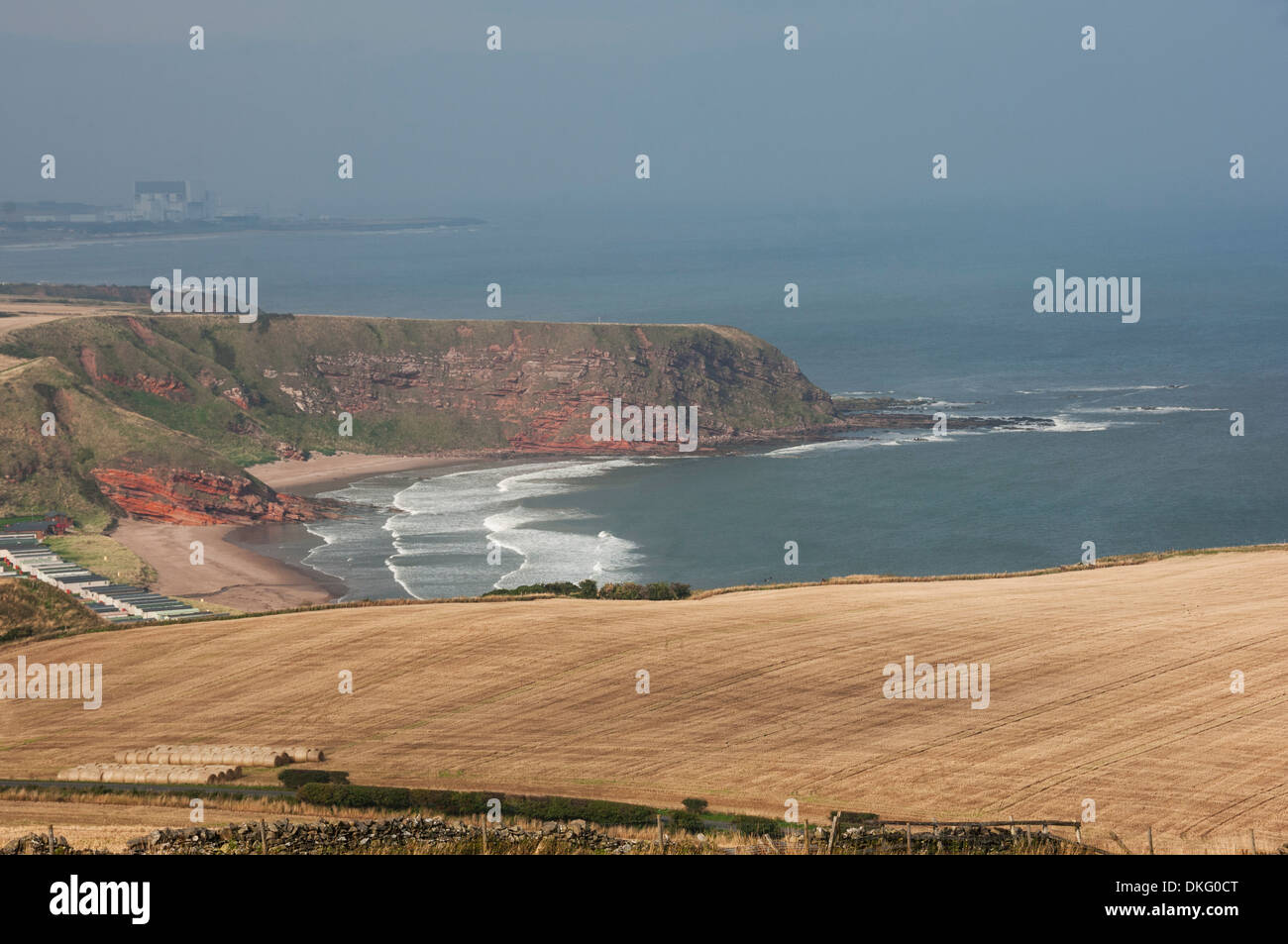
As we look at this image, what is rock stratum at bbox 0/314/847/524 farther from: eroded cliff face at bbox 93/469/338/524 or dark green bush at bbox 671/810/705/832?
dark green bush at bbox 671/810/705/832

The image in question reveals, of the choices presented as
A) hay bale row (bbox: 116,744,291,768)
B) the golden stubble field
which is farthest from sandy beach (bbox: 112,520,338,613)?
hay bale row (bbox: 116,744,291,768)

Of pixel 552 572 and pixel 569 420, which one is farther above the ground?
pixel 569 420

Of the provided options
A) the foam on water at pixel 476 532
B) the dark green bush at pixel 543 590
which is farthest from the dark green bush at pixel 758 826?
the foam on water at pixel 476 532

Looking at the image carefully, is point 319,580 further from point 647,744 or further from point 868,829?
point 868,829
